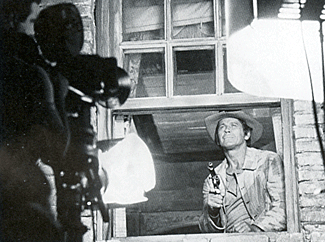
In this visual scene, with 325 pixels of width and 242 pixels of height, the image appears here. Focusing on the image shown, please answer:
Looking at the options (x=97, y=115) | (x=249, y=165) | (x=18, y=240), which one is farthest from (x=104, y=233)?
(x=249, y=165)

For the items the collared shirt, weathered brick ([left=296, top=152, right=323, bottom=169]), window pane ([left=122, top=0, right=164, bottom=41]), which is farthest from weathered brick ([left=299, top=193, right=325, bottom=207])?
window pane ([left=122, top=0, right=164, bottom=41])

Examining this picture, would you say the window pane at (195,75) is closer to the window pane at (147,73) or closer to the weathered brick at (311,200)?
the window pane at (147,73)

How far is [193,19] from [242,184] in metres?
0.82

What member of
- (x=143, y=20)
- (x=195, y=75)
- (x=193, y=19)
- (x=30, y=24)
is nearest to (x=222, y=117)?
(x=195, y=75)

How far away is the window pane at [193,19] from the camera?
92.4 inches

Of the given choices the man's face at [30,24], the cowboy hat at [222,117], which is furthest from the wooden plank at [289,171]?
the man's face at [30,24]

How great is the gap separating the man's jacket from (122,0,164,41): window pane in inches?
28.5

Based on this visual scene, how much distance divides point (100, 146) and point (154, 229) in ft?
1.44

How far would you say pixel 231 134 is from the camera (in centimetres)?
221

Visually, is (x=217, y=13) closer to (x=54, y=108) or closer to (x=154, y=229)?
(x=54, y=108)

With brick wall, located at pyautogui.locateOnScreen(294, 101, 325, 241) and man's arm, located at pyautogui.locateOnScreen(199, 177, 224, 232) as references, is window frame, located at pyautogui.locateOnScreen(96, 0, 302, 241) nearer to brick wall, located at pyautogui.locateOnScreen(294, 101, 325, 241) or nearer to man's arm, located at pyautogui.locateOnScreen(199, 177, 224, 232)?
brick wall, located at pyautogui.locateOnScreen(294, 101, 325, 241)

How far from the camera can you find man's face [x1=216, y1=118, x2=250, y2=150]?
2.20 meters

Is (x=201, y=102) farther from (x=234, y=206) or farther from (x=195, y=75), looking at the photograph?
(x=234, y=206)

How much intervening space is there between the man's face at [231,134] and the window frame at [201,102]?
8 cm
